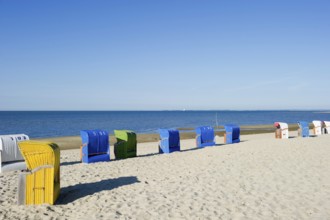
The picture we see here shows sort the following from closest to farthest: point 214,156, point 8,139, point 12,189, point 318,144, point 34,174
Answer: point 34,174
point 12,189
point 8,139
point 214,156
point 318,144

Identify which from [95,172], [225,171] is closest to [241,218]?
[225,171]

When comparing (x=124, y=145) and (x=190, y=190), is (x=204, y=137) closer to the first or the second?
(x=124, y=145)

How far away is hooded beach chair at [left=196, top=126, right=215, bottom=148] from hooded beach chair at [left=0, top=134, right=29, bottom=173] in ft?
34.1

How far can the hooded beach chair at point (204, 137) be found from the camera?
19125 millimetres

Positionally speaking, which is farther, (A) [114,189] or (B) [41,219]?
(A) [114,189]

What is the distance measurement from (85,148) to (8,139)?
3123mm

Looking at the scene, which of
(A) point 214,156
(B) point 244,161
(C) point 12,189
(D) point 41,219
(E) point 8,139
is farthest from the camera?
(A) point 214,156

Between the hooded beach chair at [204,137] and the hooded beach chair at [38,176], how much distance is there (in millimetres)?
12456

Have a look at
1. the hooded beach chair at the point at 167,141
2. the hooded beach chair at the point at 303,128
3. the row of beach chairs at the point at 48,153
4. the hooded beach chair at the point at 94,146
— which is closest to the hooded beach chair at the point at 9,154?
the row of beach chairs at the point at 48,153

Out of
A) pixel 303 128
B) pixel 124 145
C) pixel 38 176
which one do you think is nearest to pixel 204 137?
pixel 124 145

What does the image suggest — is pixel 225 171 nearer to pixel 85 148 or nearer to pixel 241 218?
pixel 241 218

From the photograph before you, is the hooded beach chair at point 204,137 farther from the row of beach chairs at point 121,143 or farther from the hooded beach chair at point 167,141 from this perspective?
the hooded beach chair at point 167,141

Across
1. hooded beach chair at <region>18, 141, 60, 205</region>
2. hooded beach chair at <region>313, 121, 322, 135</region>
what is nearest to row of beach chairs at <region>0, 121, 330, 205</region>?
hooded beach chair at <region>18, 141, 60, 205</region>

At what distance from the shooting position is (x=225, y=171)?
37.3ft
